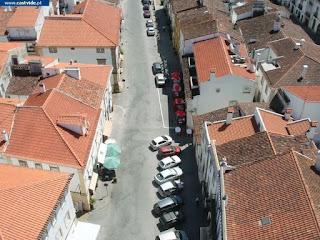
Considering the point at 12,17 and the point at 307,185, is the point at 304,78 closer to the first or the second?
the point at 307,185

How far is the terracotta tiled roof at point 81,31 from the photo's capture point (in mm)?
62969

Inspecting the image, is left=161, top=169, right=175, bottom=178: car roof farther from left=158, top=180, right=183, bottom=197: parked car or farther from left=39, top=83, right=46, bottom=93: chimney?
left=39, top=83, right=46, bottom=93: chimney

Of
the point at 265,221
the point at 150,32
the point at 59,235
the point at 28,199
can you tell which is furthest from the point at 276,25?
the point at 28,199

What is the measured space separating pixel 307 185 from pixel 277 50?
32765 mm

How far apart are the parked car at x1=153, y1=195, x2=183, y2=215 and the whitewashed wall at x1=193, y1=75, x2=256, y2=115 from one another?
1539 centimetres

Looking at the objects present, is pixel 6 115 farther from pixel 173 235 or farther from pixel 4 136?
pixel 173 235

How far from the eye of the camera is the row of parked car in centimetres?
4303

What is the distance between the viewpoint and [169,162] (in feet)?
167

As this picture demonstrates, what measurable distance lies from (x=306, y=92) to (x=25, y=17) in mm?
47128

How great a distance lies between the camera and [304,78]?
5125 cm

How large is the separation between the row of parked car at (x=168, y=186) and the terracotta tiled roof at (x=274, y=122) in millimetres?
13411

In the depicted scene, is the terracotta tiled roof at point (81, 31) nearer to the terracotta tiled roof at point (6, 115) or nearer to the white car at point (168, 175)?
the terracotta tiled roof at point (6, 115)

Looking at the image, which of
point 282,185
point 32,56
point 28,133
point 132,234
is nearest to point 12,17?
point 32,56

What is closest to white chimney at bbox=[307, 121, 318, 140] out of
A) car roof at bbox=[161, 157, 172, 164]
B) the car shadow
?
car roof at bbox=[161, 157, 172, 164]
